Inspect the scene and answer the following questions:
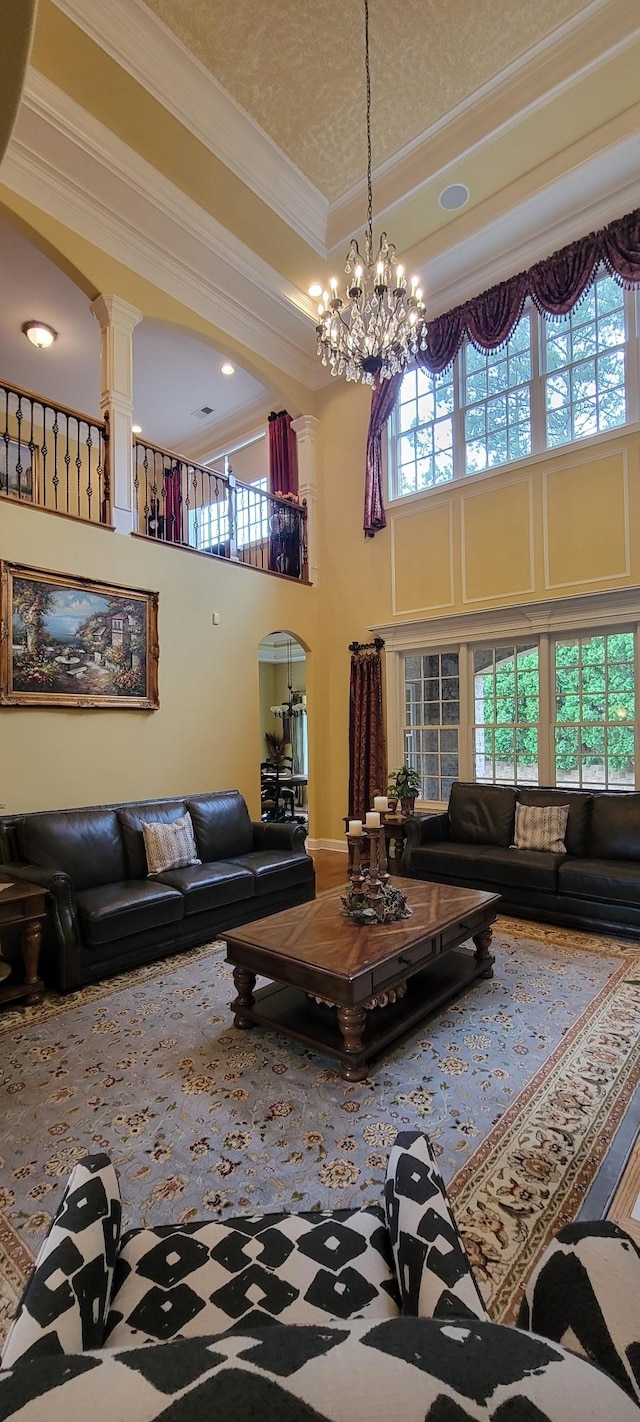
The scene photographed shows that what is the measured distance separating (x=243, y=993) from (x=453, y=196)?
6.65 m

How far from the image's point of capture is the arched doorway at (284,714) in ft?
35.9

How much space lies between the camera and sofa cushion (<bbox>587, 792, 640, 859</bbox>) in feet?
14.1

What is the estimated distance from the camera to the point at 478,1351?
458mm

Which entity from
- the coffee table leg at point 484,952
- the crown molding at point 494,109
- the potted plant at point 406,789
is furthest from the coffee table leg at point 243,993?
the crown molding at point 494,109

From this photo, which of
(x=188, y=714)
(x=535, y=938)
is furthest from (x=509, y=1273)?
(x=188, y=714)

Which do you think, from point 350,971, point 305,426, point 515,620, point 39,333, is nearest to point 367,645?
point 515,620

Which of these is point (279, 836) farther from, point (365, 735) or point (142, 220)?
point (142, 220)

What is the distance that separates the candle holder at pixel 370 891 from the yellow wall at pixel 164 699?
2.72 m

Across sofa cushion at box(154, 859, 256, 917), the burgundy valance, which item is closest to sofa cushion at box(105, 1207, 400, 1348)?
sofa cushion at box(154, 859, 256, 917)

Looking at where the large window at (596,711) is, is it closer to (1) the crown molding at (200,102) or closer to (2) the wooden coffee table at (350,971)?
(2) the wooden coffee table at (350,971)

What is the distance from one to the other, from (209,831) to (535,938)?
2474 mm

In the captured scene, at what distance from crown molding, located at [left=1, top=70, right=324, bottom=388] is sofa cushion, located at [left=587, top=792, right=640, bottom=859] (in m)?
5.97

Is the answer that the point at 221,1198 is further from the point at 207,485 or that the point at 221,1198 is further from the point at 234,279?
the point at 207,485

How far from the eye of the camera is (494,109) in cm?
469
